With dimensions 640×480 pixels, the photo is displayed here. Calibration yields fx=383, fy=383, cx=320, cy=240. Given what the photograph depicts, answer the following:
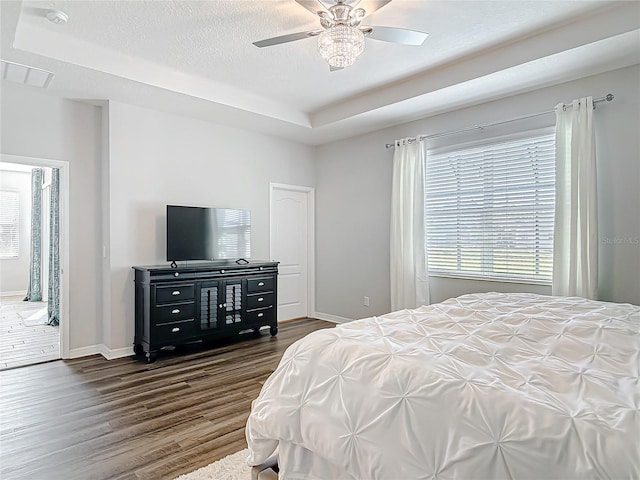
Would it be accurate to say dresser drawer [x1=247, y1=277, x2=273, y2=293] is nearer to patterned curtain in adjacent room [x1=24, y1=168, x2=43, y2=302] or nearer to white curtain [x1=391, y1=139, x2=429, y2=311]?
white curtain [x1=391, y1=139, x2=429, y2=311]

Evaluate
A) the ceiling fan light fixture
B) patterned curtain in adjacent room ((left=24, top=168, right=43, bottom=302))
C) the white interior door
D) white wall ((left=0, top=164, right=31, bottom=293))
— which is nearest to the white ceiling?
the ceiling fan light fixture

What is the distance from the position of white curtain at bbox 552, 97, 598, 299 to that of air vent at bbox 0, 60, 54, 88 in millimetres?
4690

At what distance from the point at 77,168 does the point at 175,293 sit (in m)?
1.74

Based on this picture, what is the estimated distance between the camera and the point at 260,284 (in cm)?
491

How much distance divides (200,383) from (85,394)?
2.96ft

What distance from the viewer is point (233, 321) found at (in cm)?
464

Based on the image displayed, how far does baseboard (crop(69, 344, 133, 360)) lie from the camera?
4.10m

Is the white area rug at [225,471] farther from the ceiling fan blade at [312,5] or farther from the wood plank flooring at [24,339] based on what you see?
the wood plank flooring at [24,339]

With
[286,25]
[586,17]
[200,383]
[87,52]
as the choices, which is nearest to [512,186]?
[586,17]

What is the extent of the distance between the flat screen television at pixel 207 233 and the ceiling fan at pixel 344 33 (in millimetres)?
2383

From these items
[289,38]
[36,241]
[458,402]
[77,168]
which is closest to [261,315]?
[77,168]

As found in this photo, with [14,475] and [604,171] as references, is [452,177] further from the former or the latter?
[14,475]

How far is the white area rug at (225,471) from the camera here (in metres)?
2.04

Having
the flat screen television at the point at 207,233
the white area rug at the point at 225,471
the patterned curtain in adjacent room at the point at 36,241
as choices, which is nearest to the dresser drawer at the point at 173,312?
the flat screen television at the point at 207,233
